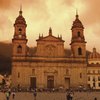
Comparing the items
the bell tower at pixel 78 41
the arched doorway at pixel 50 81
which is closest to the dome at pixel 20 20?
the bell tower at pixel 78 41

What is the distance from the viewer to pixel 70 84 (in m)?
56.9

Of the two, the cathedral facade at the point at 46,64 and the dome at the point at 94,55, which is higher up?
the dome at the point at 94,55

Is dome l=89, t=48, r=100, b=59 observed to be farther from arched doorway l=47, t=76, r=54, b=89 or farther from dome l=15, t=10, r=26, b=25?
dome l=15, t=10, r=26, b=25

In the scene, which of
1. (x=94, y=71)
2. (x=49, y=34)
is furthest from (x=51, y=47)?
(x=94, y=71)

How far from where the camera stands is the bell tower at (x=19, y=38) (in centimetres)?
5656

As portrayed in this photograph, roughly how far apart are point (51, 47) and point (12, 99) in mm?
29079

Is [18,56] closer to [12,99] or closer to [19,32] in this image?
[19,32]

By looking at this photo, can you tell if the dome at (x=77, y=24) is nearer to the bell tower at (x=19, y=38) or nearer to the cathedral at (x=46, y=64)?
the cathedral at (x=46, y=64)

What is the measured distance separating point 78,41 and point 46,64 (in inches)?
305

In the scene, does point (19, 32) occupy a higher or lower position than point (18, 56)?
higher

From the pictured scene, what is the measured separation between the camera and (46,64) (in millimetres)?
56656

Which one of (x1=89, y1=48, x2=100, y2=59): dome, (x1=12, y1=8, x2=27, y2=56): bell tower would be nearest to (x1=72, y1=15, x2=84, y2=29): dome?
(x1=12, y1=8, x2=27, y2=56): bell tower

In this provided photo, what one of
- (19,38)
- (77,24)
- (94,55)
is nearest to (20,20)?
(19,38)

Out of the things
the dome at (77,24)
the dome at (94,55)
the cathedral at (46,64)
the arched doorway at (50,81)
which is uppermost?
the dome at (77,24)
